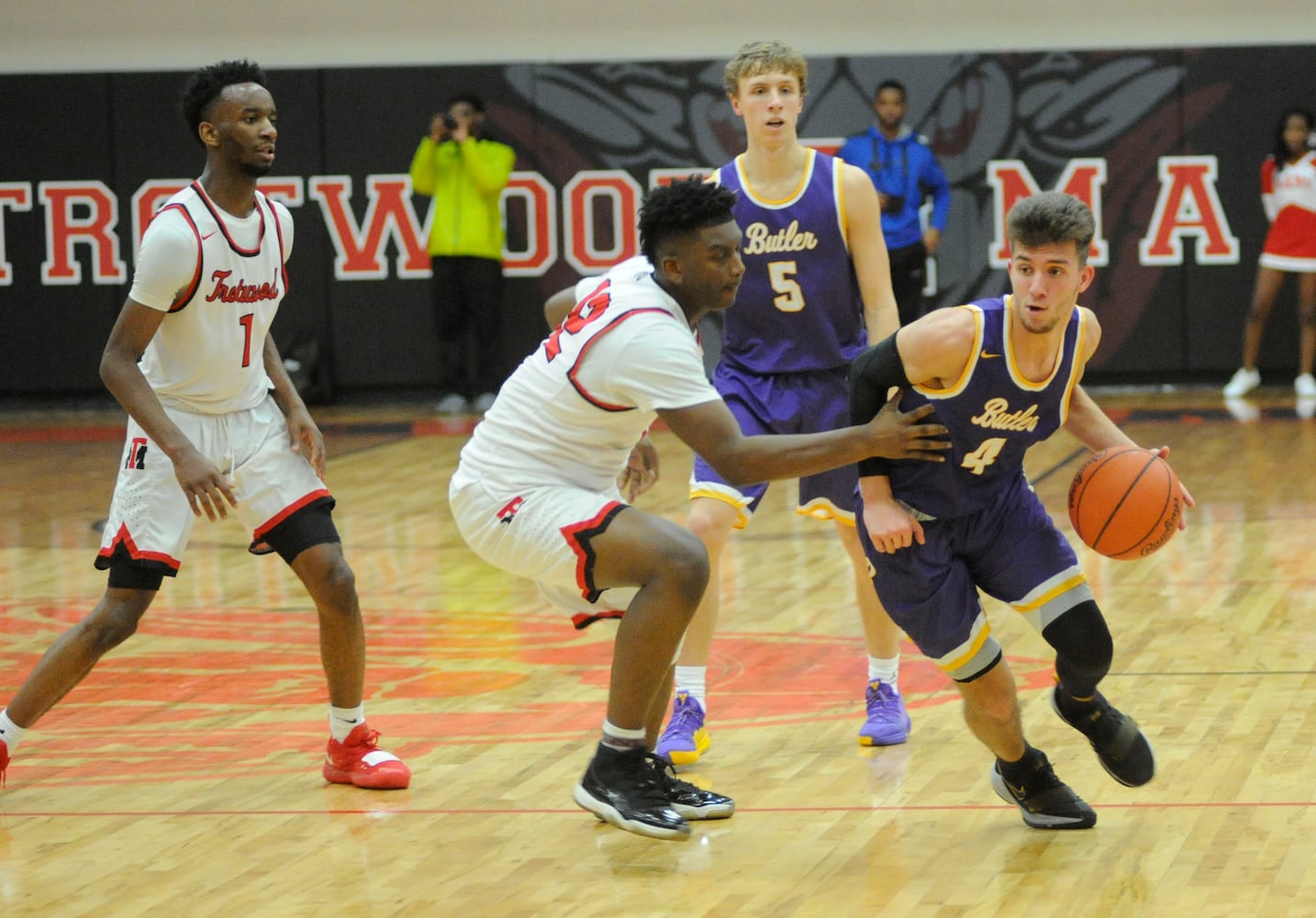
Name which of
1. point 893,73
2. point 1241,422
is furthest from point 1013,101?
point 1241,422

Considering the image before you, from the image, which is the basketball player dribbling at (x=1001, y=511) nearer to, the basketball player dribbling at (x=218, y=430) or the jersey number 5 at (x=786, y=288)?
the jersey number 5 at (x=786, y=288)

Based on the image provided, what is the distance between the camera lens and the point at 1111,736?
4059 millimetres

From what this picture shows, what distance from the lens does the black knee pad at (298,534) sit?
176 inches

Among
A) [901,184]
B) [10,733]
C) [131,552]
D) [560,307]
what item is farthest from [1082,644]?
[901,184]

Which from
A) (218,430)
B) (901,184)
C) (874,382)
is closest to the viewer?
(874,382)

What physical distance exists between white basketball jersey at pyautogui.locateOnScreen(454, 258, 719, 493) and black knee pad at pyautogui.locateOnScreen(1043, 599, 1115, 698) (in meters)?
0.92

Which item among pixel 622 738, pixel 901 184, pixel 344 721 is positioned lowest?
pixel 344 721

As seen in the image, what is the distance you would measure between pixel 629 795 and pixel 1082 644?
1.05 m

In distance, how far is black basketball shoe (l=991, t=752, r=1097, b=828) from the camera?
4000 mm

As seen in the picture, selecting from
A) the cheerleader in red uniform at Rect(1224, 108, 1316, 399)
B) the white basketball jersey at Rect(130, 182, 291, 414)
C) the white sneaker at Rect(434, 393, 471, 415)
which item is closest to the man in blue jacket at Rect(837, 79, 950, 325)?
the cheerleader in red uniform at Rect(1224, 108, 1316, 399)

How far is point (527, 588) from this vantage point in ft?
23.5

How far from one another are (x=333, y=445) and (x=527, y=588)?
4795 mm

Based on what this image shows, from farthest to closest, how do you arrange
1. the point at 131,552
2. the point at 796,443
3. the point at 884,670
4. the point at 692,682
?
1. the point at 884,670
2. the point at 692,682
3. the point at 131,552
4. the point at 796,443

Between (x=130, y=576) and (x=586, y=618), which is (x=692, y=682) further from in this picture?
(x=130, y=576)
